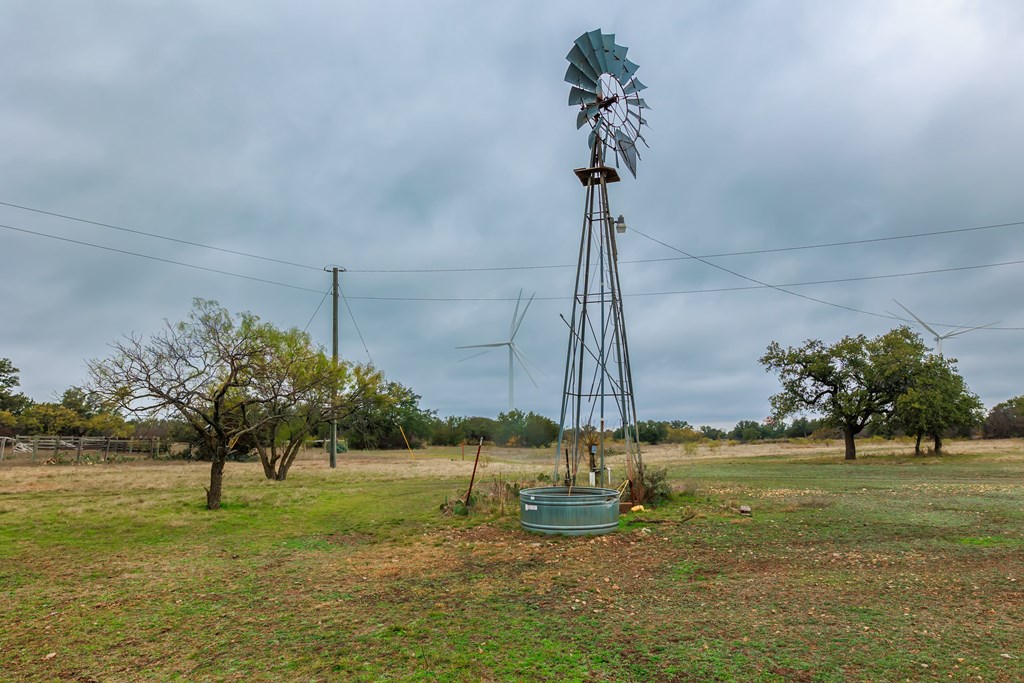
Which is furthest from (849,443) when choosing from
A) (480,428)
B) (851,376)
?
(480,428)

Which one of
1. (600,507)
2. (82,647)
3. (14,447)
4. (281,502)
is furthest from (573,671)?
(14,447)

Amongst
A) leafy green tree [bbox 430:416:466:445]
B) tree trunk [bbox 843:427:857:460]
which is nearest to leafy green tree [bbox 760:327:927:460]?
tree trunk [bbox 843:427:857:460]

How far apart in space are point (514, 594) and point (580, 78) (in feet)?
42.4

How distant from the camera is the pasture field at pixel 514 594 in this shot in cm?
589

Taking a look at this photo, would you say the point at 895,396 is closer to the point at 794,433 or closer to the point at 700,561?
the point at 700,561

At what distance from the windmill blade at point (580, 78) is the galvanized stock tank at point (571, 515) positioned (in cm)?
1025

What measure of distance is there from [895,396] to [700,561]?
123ft

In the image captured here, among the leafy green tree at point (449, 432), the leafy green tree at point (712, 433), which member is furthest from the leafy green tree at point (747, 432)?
the leafy green tree at point (449, 432)

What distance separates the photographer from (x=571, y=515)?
1301 centimetres

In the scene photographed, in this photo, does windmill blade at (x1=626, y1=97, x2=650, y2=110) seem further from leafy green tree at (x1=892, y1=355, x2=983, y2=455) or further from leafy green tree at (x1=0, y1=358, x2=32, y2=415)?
leafy green tree at (x1=0, y1=358, x2=32, y2=415)

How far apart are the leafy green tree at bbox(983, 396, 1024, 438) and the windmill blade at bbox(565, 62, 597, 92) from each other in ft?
269

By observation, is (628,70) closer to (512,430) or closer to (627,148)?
(627,148)

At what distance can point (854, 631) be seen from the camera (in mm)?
6602

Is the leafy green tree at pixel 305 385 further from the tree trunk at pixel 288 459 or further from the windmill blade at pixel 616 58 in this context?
the windmill blade at pixel 616 58
